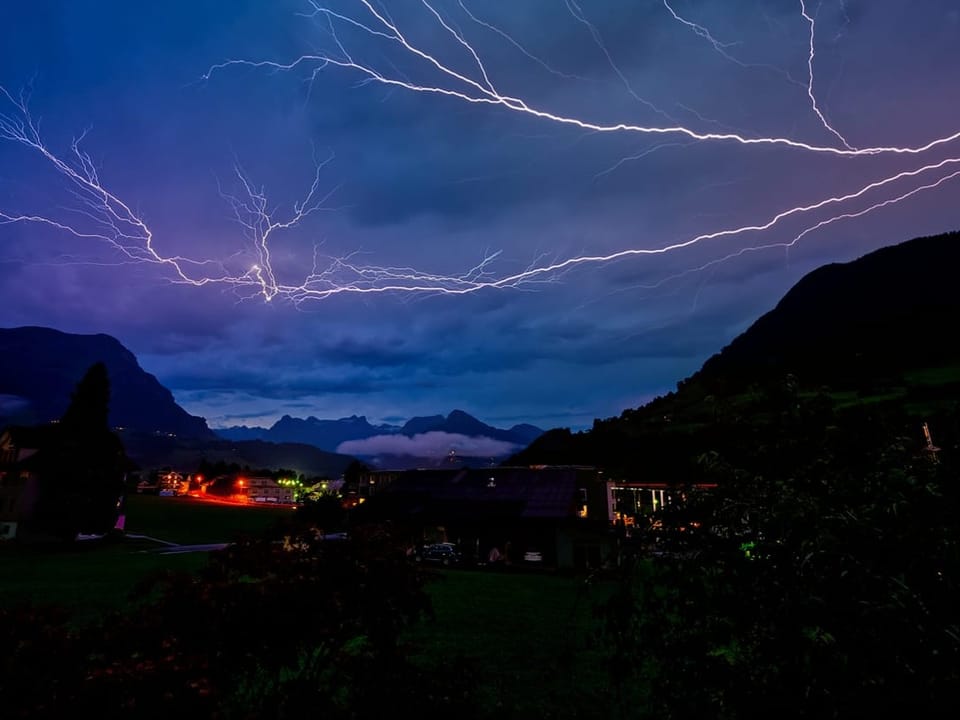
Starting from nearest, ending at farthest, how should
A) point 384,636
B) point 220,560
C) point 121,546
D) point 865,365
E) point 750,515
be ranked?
point 750,515, point 384,636, point 220,560, point 121,546, point 865,365

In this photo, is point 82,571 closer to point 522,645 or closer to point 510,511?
point 522,645

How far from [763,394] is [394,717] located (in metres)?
3.80

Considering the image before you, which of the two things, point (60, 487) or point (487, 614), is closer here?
point (487, 614)

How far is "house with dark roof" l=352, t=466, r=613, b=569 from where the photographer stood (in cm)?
2980

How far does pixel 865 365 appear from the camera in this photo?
80.8m

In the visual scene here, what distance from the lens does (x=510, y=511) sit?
31.5 metres

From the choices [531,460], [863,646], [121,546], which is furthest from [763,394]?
[531,460]

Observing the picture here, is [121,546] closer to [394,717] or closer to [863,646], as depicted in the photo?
[394,717]

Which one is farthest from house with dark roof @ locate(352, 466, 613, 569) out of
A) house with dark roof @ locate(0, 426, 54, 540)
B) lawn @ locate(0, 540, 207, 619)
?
house with dark roof @ locate(0, 426, 54, 540)

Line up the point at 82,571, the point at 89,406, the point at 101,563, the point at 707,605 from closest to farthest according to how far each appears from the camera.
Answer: the point at 707,605, the point at 82,571, the point at 101,563, the point at 89,406

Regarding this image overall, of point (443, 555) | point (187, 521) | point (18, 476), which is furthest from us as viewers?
point (187, 521)

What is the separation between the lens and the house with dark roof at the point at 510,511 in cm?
2980

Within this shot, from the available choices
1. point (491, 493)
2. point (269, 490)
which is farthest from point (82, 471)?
point (269, 490)

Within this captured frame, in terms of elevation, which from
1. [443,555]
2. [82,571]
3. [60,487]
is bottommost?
[443,555]
